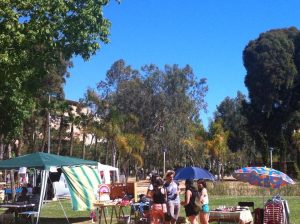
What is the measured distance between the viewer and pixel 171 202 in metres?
13.0

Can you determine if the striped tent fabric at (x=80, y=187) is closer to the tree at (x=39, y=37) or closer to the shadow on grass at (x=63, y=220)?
the shadow on grass at (x=63, y=220)

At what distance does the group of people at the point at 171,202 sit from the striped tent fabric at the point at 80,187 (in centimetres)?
418

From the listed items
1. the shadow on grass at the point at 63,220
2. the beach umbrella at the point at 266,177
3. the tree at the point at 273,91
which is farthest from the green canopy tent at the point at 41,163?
the tree at the point at 273,91

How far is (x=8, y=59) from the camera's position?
14234mm

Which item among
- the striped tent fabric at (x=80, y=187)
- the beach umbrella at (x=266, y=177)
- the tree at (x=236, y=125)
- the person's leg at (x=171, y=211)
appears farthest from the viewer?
the tree at (x=236, y=125)

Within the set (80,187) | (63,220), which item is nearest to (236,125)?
(63,220)

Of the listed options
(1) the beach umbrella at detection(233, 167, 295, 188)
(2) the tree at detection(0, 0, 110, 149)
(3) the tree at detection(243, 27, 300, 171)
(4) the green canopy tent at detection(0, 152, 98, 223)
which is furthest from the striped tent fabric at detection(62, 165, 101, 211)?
(3) the tree at detection(243, 27, 300, 171)

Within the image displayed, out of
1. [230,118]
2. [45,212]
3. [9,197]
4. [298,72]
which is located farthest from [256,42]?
[45,212]

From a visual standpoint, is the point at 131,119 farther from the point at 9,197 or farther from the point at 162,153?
the point at 9,197

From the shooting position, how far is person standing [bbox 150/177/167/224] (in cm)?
1282

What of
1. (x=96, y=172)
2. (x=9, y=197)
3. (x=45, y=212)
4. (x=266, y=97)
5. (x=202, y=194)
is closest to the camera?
(x=202, y=194)

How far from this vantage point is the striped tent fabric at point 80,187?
16719 millimetres

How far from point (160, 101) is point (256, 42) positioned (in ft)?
43.4

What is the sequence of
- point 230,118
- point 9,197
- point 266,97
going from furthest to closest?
1. point 230,118
2. point 266,97
3. point 9,197
